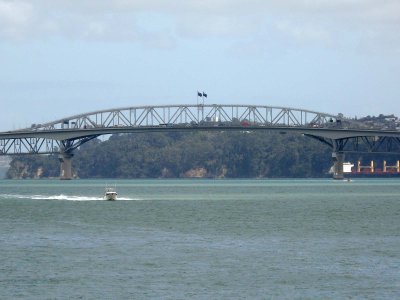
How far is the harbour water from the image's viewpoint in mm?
45469

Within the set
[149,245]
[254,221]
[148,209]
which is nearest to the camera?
[149,245]

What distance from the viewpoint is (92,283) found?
46.9 meters

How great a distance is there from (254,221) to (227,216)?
6.88 m

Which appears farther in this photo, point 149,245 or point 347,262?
point 149,245

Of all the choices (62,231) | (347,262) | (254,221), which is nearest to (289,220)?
(254,221)

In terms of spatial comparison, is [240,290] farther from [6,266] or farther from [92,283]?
[6,266]

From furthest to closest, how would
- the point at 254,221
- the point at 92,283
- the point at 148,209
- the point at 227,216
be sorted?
1. the point at 148,209
2. the point at 227,216
3. the point at 254,221
4. the point at 92,283

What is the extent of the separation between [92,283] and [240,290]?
5813 millimetres

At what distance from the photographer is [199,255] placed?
56250 mm

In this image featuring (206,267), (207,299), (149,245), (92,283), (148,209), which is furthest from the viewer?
(148,209)

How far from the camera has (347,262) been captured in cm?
5306

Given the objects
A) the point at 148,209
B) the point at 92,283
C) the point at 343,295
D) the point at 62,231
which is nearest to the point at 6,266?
the point at 92,283

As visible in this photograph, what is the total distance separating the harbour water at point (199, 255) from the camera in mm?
45469

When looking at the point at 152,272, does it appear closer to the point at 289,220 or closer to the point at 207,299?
the point at 207,299
